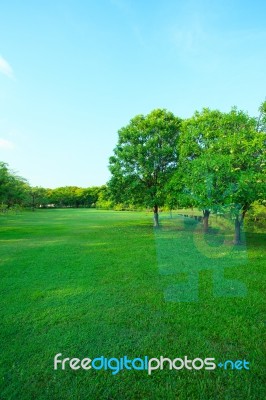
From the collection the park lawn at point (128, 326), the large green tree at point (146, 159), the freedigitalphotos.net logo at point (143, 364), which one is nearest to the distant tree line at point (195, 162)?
the large green tree at point (146, 159)

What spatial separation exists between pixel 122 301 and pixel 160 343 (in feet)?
6.62

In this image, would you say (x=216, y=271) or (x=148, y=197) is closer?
(x=216, y=271)

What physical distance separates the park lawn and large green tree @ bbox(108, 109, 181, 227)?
41.8ft

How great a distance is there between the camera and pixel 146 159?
835 inches

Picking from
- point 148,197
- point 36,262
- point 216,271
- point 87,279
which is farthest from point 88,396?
point 148,197

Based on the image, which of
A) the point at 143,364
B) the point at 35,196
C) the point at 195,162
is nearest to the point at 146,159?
the point at 195,162

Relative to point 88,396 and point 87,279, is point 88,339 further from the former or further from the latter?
point 87,279

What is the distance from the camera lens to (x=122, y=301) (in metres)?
6.21

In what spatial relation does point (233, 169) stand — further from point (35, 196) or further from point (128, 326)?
point (35, 196)

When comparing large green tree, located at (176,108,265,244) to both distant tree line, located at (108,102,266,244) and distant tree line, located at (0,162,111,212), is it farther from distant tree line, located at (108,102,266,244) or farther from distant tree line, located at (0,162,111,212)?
distant tree line, located at (0,162,111,212)

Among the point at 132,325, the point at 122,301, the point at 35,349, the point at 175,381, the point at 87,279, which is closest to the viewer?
the point at 175,381

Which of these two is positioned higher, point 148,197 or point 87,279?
point 148,197

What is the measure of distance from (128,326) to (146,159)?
17.6 metres

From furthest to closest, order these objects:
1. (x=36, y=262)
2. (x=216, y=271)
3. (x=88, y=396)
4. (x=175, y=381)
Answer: (x=36, y=262) < (x=216, y=271) < (x=175, y=381) < (x=88, y=396)
